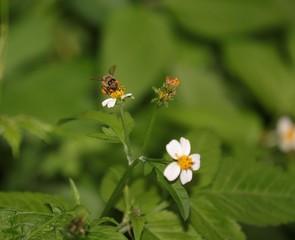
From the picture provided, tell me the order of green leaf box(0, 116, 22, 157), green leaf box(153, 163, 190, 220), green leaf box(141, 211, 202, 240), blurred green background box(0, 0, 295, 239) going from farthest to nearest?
blurred green background box(0, 0, 295, 239) < green leaf box(0, 116, 22, 157) < green leaf box(141, 211, 202, 240) < green leaf box(153, 163, 190, 220)

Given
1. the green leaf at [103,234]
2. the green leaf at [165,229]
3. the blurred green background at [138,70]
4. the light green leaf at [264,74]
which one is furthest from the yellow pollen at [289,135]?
the green leaf at [103,234]

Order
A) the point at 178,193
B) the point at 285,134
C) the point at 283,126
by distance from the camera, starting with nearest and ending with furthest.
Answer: the point at 178,193 < the point at 285,134 < the point at 283,126

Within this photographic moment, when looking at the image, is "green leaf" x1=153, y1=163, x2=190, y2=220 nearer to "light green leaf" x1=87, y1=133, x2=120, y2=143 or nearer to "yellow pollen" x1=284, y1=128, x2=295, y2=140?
"light green leaf" x1=87, y1=133, x2=120, y2=143

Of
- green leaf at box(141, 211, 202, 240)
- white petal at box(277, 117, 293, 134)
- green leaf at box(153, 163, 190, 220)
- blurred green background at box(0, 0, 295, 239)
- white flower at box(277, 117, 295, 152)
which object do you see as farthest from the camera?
blurred green background at box(0, 0, 295, 239)

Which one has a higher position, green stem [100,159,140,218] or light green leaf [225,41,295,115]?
light green leaf [225,41,295,115]

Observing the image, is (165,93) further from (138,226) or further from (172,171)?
(138,226)

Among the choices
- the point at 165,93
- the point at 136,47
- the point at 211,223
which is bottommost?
the point at 211,223

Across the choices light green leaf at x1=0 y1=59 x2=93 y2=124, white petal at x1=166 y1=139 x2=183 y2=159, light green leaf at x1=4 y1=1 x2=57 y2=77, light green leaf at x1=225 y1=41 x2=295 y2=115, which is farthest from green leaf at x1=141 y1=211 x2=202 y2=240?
light green leaf at x1=4 y1=1 x2=57 y2=77

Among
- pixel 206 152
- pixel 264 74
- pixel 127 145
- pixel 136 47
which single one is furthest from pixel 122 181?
pixel 264 74
